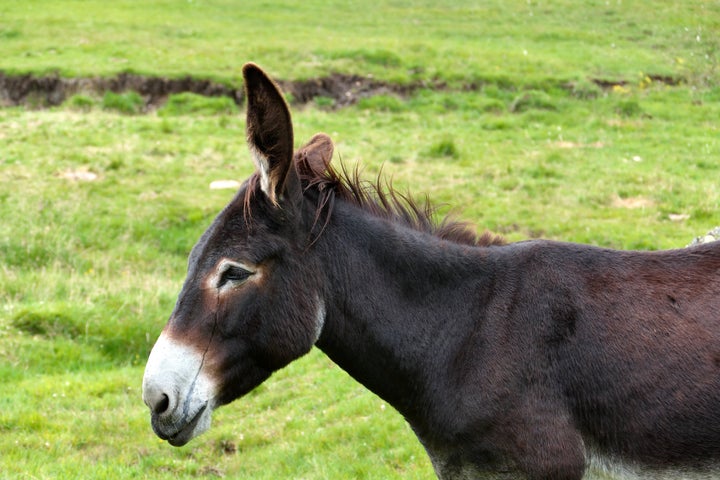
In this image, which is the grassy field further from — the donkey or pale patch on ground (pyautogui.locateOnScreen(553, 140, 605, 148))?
the donkey

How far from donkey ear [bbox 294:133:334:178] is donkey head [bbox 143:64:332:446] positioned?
152 millimetres

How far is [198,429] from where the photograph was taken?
14.1 feet

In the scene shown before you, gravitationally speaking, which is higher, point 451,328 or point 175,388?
point 451,328

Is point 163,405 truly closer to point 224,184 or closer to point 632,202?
point 632,202

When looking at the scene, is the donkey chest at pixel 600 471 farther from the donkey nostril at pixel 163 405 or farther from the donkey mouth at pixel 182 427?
the donkey nostril at pixel 163 405

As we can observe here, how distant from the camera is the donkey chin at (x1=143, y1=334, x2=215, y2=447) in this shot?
161 inches

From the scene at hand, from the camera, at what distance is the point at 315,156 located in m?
4.89

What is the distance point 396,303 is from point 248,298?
0.77 meters

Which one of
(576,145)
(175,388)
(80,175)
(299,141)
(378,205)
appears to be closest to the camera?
(175,388)

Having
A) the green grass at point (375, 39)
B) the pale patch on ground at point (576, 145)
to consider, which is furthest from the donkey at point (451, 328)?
the green grass at point (375, 39)

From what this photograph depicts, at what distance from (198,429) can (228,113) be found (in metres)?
21.2

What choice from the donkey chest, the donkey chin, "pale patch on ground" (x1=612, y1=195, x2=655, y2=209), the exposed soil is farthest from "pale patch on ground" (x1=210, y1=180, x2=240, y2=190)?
the donkey chest

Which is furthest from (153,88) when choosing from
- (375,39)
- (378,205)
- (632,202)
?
(378,205)

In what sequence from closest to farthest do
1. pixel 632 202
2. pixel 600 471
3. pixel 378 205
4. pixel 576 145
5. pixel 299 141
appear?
pixel 600 471, pixel 378 205, pixel 632 202, pixel 299 141, pixel 576 145
